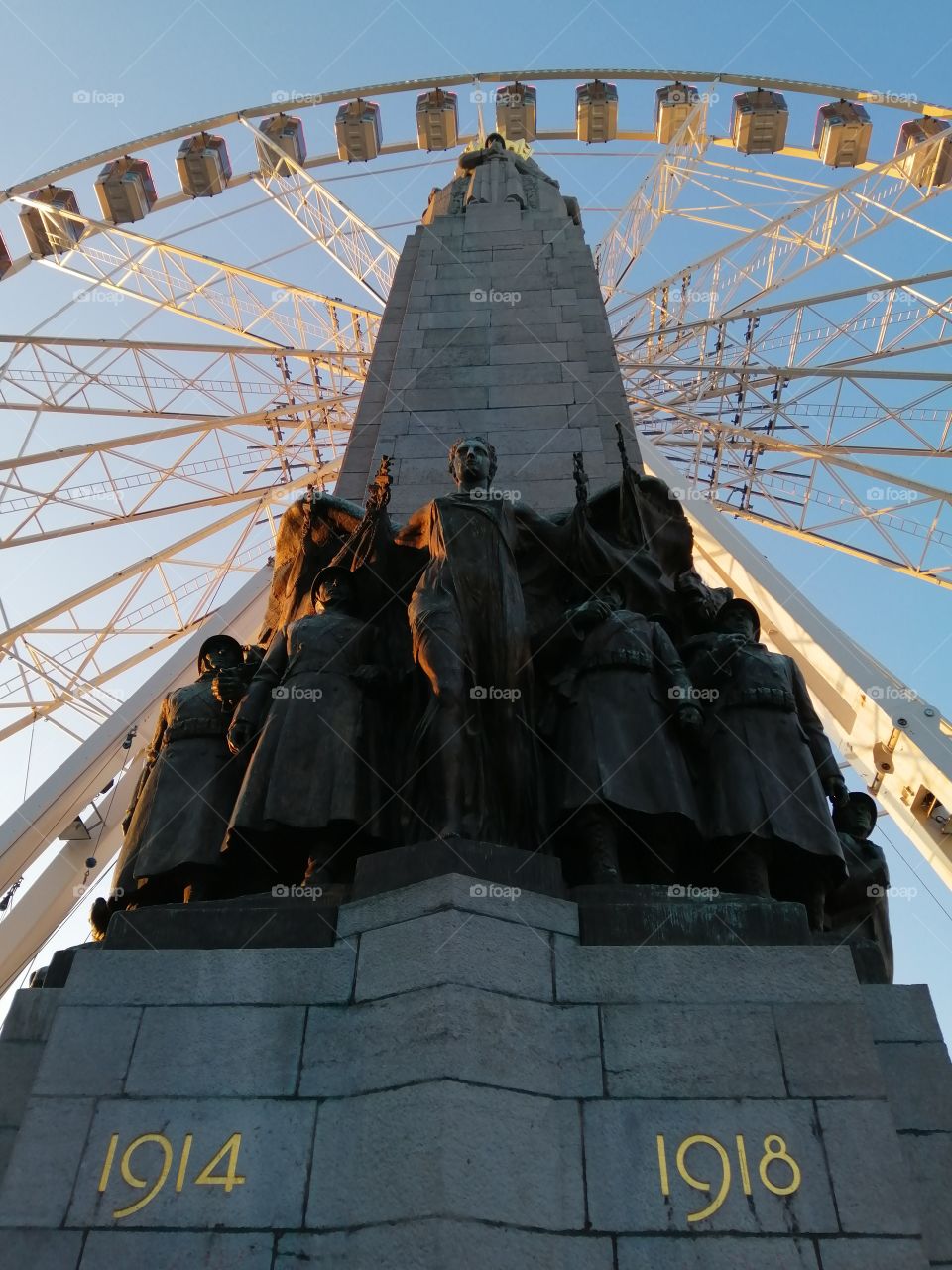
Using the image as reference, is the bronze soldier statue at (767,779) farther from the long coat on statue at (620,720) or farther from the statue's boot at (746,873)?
the long coat on statue at (620,720)

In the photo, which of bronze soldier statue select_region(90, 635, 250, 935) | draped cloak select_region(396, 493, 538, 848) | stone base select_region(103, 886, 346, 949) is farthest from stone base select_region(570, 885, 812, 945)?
bronze soldier statue select_region(90, 635, 250, 935)

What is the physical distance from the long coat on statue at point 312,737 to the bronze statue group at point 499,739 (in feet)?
0.04

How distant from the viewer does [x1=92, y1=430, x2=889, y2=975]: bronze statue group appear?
232 inches

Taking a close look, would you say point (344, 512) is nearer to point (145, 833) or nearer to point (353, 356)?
point (145, 833)

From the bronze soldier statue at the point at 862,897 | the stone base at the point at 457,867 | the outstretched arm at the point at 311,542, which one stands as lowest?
the stone base at the point at 457,867

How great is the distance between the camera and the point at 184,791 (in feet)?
21.5

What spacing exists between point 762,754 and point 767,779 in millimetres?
200

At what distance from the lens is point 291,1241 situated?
4.00 metres

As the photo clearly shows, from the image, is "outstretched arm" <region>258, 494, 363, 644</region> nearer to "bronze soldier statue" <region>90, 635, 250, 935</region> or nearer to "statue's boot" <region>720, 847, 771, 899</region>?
"bronze soldier statue" <region>90, 635, 250, 935</region>

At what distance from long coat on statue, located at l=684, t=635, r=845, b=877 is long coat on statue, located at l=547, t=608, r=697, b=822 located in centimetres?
22

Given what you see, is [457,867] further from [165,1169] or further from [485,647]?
[165,1169]

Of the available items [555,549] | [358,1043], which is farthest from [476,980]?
[555,549]

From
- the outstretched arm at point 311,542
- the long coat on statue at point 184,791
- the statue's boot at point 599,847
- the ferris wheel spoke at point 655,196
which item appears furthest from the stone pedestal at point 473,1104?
the ferris wheel spoke at point 655,196

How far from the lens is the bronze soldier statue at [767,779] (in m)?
5.93
